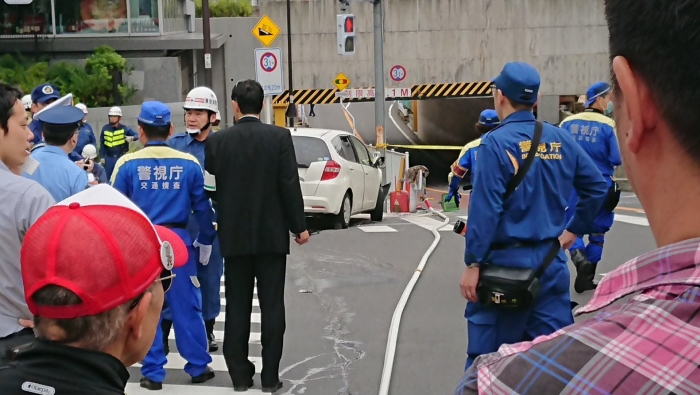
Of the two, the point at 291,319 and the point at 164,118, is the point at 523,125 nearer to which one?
the point at 164,118

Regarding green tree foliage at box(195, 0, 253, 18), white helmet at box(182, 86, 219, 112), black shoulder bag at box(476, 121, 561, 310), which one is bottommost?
black shoulder bag at box(476, 121, 561, 310)

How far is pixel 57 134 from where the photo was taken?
5.40m

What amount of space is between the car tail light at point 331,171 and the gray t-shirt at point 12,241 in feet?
37.8

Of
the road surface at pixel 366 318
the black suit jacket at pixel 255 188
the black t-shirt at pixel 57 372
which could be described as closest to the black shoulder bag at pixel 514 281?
the road surface at pixel 366 318

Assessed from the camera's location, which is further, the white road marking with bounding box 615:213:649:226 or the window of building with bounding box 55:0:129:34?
the window of building with bounding box 55:0:129:34

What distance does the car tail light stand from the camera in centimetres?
1528

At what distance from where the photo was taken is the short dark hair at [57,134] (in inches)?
212

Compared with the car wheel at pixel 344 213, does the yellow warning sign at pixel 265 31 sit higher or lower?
higher

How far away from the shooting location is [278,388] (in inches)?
244

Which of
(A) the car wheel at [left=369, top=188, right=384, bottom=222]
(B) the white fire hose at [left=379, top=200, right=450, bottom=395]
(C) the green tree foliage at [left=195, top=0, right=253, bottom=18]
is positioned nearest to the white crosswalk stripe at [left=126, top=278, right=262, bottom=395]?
(B) the white fire hose at [left=379, top=200, right=450, bottom=395]

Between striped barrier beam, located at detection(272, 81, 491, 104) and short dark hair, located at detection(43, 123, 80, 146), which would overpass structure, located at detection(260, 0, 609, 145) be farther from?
short dark hair, located at detection(43, 123, 80, 146)

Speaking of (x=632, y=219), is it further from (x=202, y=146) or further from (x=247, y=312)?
(x=247, y=312)

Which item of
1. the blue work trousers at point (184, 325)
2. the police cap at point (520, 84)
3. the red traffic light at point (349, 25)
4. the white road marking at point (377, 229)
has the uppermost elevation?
the red traffic light at point (349, 25)

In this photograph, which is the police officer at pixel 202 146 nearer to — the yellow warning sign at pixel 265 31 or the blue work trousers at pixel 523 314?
the blue work trousers at pixel 523 314
